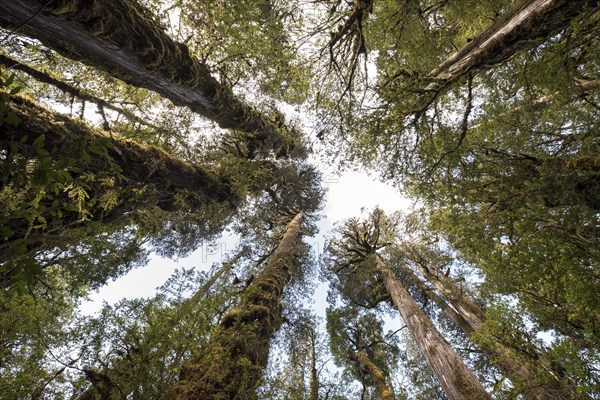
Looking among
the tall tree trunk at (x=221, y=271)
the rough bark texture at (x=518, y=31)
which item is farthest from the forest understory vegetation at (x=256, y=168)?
the tall tree trunk at (x=221, y=271)

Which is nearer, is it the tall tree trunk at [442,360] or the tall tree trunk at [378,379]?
the tall tree trunk at [442,360]

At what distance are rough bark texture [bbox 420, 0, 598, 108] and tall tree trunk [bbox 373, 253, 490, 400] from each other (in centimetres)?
541

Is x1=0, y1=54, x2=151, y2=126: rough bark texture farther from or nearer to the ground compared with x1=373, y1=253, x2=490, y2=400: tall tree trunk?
farther from the ground

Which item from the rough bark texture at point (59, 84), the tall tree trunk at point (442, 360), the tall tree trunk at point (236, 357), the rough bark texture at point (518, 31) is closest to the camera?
the tall tree trunk at point (236, 357)

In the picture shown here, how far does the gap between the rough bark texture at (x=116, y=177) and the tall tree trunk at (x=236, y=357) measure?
2.35 metres

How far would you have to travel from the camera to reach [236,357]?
156 inches

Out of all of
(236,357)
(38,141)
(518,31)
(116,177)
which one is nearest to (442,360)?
(236,357)

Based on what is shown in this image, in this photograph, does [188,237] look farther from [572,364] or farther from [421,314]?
[572,364]

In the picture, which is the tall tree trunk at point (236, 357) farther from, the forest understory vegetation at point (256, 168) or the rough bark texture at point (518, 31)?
the rough bark texture at point (518, 31)

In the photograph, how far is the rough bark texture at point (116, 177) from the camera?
4289 millimetres

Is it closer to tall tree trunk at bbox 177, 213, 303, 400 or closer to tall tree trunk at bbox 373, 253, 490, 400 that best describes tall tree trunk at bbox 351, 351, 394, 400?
tall tree trunk at bbox 373, 253, 490, 400

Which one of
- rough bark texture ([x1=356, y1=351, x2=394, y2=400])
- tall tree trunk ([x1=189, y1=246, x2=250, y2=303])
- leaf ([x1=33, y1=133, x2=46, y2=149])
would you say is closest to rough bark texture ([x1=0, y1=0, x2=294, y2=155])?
leaf ([x1=33, y1=133, x2=46, y2=149])

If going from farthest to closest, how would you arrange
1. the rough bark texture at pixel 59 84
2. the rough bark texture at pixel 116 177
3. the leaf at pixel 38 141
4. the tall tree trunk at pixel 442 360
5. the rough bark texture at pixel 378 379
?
1. the rough bark texture at pixel 378 379
2. the tall tree trunk at pixel 442 360
3. the rough bark texture at pixel 59 84
4. the rough bark texture at pixel 116 177
5. the leaf at pixel 38 141

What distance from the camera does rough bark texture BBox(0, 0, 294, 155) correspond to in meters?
3.57
